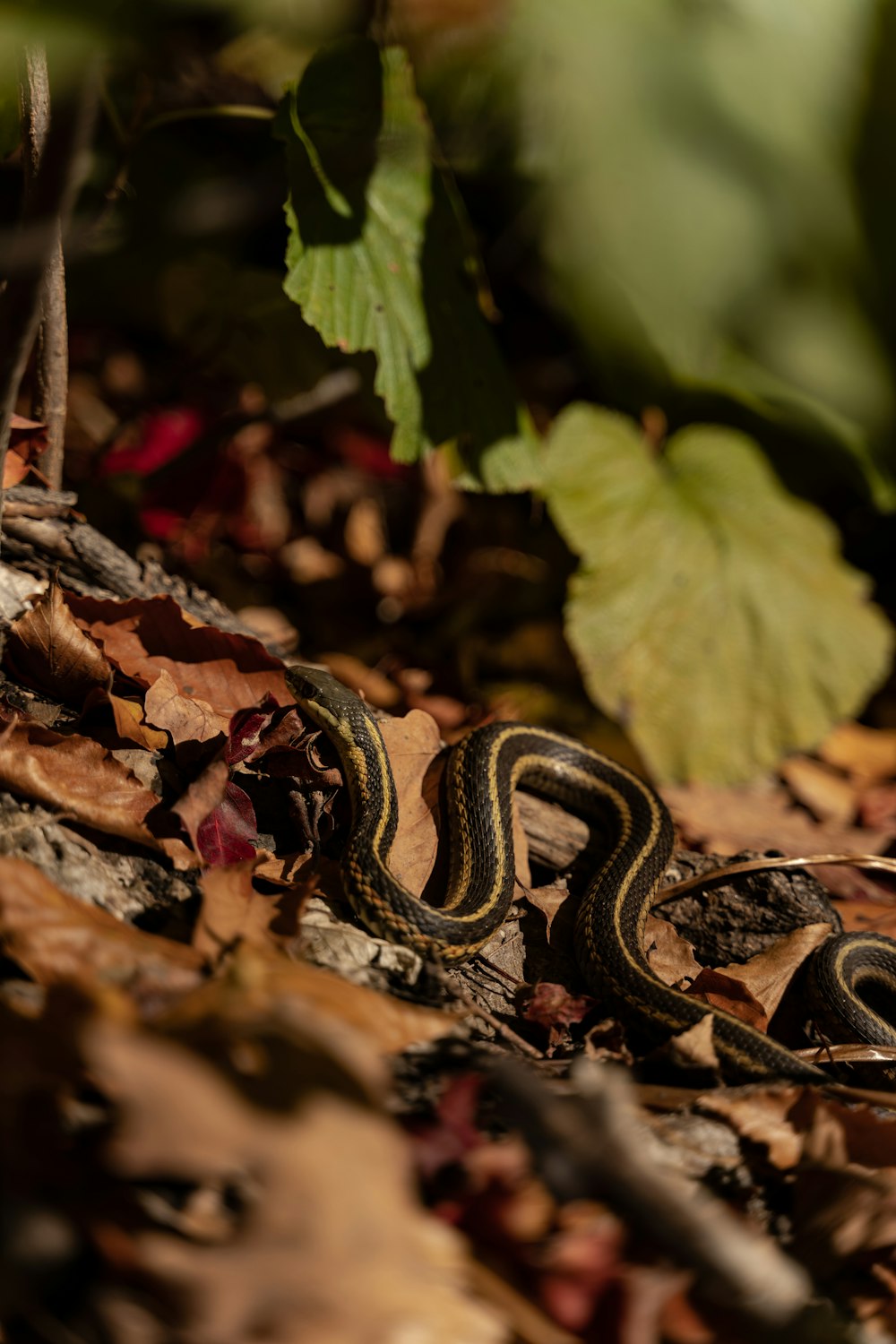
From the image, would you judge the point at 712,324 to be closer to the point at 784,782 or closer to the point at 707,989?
the point at 784,782

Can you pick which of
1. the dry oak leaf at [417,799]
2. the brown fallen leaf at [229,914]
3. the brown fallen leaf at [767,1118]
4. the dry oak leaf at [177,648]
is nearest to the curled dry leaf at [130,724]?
the dry oak leaf at [177,648]

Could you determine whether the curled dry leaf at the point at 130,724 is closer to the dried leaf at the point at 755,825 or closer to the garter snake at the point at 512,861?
the garter snake at the point at 512,861

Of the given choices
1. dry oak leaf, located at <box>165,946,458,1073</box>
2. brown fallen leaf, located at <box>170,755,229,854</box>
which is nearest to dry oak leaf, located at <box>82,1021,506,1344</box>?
dry oak leaf, located at <box>165,946,458,1073</box>

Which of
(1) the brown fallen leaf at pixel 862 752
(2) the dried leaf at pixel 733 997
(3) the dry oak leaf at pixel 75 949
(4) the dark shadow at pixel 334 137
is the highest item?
(4) the dark shadow at pixel 334 137

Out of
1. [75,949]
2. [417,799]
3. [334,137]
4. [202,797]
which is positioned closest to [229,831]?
[202,797]

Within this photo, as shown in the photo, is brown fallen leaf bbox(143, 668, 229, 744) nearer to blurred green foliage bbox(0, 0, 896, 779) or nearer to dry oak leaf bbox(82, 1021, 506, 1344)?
blurred green foliage bbox(0, 0, 896, 779)

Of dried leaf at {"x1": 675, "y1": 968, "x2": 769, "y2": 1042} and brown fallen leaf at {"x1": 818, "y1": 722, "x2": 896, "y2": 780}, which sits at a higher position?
dried leaf at {"x1": 675, "y1": 968, "x2": 769, "y2": 1042}

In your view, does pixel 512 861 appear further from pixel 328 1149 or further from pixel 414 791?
pixel 328 1149
